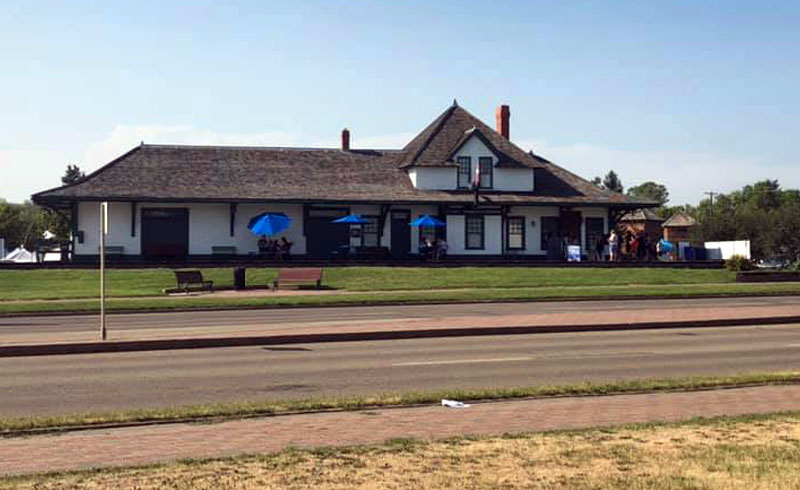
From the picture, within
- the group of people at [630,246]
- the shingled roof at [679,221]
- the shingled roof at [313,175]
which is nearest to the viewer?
the shingled roof at [313,175]

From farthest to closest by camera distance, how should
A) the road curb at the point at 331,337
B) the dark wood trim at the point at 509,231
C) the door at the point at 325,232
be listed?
the dark wood trim at the point at 509,231
the door at the point at 325,232
the road curb at the point at 331,337

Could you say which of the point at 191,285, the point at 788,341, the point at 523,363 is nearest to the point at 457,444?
the point at 523,363

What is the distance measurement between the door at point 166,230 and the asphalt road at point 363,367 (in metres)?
28.6

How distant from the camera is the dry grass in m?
6.71

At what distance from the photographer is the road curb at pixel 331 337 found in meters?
17.3

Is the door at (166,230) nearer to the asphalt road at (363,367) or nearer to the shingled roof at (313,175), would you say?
the shingled roof at (313,175)

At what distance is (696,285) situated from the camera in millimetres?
38000

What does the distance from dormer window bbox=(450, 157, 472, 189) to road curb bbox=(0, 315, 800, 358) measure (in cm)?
2837

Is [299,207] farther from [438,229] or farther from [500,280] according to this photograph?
[500,280]

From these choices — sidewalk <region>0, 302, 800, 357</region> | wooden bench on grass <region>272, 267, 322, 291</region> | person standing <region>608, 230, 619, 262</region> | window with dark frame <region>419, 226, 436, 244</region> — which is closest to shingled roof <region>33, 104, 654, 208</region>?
window with dark frame <region>419, 226, 436, 244</region>

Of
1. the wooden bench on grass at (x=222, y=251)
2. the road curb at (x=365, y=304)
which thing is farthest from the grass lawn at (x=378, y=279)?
the road curb at (x=365, y=304)

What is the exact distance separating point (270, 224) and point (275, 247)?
184 cm

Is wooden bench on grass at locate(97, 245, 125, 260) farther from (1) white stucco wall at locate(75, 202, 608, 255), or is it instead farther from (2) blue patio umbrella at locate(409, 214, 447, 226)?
(2) blue patio umbrella at locate(409, 214, 447, 226)

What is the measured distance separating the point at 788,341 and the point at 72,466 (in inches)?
581
